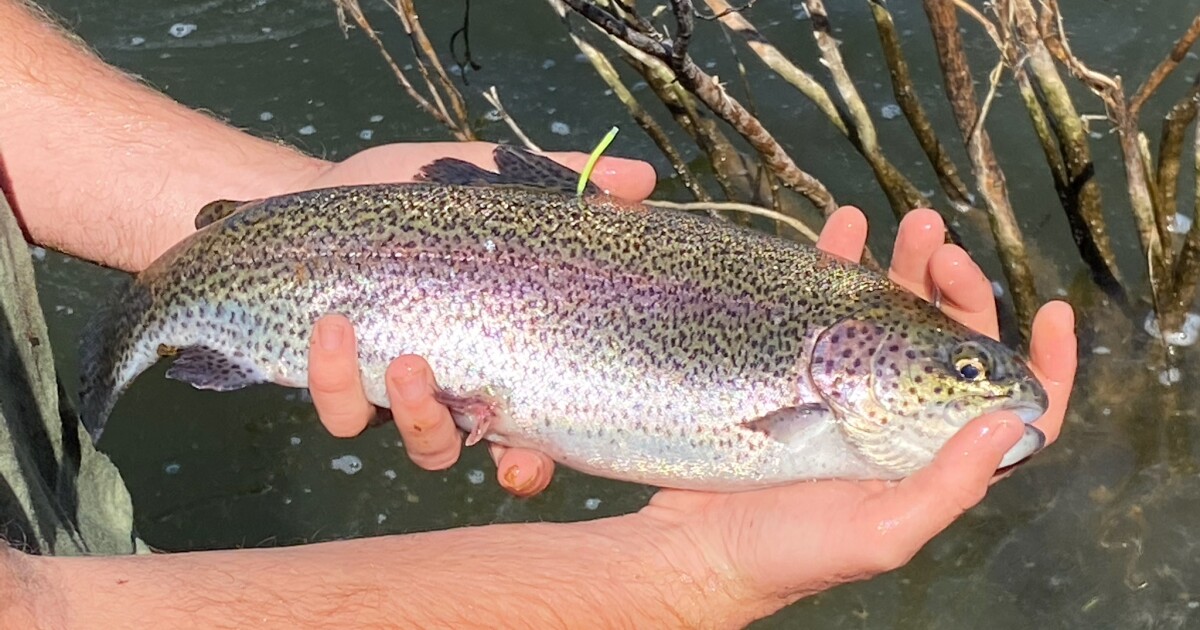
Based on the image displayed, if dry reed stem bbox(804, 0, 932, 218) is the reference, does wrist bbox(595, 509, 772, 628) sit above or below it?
below

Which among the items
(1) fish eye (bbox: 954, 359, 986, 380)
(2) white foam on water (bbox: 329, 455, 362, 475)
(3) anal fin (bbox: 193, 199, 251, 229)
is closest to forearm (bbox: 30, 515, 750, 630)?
(1) fish eye (bbox: 954, 359, 986, 380)

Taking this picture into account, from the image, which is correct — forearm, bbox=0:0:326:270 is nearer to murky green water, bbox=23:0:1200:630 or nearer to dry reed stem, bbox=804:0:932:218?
murky green water, bbox=23:0:1200:630

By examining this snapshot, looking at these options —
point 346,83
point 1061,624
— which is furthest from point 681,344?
point 346,83

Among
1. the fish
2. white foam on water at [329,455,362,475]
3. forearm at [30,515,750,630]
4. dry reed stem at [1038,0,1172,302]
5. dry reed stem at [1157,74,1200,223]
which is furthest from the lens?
white foam on water at [329,455,362,475]

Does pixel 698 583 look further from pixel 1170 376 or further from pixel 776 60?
pixel 1170 376

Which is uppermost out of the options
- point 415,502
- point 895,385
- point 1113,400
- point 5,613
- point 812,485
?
point 5,613

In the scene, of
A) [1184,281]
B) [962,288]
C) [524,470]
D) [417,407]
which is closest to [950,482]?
[962,288]

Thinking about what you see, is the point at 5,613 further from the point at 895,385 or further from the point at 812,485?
the point at 895,385

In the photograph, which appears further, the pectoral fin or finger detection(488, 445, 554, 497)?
finger detection(488, 445, 554, 497)
